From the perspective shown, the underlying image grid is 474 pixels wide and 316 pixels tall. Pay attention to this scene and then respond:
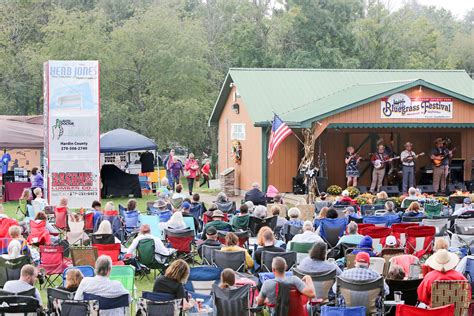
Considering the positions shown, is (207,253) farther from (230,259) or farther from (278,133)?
(278,133)

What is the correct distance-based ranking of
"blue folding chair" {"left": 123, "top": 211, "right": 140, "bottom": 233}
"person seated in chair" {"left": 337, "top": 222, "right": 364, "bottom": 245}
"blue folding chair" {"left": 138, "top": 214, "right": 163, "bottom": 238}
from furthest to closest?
"blue folding chair" {"left": 123, "top": 211, "right": 140, "bottom": 233}, "blue folding chair" {"left": 138, "top": 214, "right": 163, "bottom": 238}, "person seated in chair" {"left": 337, "top": 222, "right": 364, "bottom": 245}

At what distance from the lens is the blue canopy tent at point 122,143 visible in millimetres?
27594

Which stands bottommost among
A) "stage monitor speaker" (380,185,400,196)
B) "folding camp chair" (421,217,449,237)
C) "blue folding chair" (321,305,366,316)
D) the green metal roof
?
"blue folding chair" (321,305,366,316)

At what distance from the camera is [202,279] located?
10844 millimetres

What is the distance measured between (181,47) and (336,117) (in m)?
16.4

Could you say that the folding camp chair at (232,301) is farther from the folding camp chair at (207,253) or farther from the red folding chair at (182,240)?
the red folding chair at (182,240)

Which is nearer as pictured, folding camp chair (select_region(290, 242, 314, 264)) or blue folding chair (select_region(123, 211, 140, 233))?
folding camp chair (select_region(290, 242, 314, 264))

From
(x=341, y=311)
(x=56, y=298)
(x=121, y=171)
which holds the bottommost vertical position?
(x=341, y=311)

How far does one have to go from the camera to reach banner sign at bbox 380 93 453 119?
26312mm

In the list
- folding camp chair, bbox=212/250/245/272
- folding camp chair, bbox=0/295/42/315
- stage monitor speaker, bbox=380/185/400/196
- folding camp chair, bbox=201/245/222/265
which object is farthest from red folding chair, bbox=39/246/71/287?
stage monitor speaker, bbox=380/185/400/196

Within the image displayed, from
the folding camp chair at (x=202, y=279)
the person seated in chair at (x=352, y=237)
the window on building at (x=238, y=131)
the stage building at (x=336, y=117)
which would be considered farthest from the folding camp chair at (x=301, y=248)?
the window on building at (x=238, y=131)

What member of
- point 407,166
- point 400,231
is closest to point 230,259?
point 400,231

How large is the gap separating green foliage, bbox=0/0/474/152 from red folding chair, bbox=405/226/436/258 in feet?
83.8

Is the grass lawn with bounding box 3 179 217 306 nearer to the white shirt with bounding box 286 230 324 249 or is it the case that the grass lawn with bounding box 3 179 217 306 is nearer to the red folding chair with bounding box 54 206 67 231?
the white shirt with bounding box 286 230 324 249
